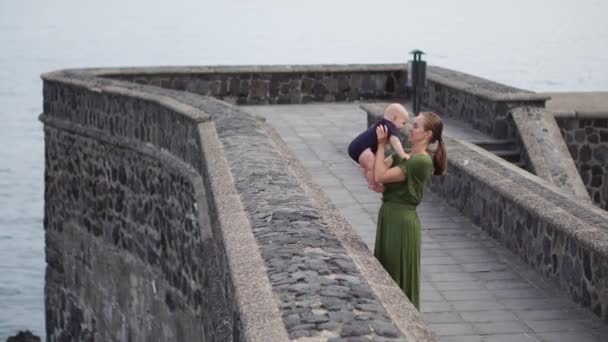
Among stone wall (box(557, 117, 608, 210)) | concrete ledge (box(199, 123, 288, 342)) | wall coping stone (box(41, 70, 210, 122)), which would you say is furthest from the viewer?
stone wall (box(557, 117, 608, 210))

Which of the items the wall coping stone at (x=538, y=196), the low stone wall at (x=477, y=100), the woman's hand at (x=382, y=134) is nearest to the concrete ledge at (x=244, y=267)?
the woman's hand at (x=382, y=134)

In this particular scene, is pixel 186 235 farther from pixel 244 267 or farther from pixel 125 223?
pixel 244 267

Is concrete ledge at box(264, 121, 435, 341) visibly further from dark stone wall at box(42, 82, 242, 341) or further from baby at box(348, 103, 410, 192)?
dark stone wall at box(42, 82, 242, 341)

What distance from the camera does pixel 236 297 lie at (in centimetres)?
668

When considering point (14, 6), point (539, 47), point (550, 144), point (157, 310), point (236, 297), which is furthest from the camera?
point (14, 6)

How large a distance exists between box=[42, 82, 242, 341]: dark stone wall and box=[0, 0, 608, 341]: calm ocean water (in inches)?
863

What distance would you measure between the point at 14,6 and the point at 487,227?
189732mm

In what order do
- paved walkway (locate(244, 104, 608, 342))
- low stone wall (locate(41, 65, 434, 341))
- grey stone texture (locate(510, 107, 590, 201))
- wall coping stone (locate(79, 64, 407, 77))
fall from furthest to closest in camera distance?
wall coping stone (locate(79, 64, 407, 77)), grey stone texture (locate(510, 107, 590, 201)), paved walkway (locate(244, 104, 608, 342)), low stone wall (locate(41, 65, 434, 341))

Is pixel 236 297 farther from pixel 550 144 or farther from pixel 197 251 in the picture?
pixel 550 144

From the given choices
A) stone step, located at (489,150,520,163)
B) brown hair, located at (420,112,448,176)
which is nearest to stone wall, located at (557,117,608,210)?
stone step, located at (489,150,520,163)

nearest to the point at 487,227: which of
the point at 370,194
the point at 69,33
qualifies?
the point at 370,194

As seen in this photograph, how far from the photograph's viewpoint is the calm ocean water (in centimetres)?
5819

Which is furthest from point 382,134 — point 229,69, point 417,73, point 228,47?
point 228,47

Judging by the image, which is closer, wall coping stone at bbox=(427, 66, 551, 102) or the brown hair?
the brown hair
